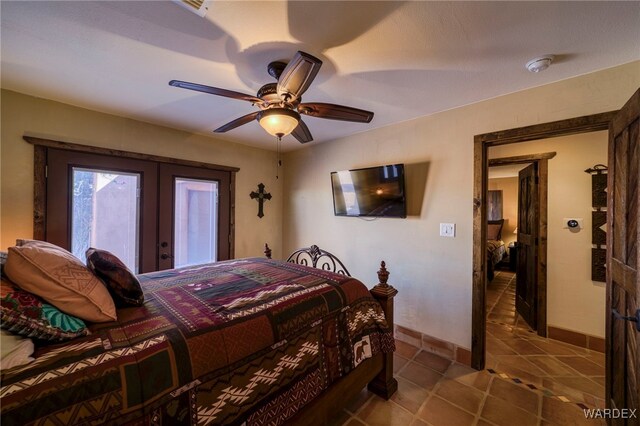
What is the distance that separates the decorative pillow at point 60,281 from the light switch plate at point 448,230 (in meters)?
2.51

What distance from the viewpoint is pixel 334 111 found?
1.67 meters

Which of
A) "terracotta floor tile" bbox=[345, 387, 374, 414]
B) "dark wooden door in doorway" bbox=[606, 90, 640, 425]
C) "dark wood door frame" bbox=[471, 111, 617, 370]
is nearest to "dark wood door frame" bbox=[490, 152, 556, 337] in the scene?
"dark wood door frame" bbox=[471, 111, 617, 370]

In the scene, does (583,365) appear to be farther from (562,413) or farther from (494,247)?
(494,247)

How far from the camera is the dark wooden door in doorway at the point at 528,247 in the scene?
9.21ft

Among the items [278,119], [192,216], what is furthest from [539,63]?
[192,216]

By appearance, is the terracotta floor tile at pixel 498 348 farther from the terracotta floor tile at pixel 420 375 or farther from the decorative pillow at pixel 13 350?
the decorative pillow at pixel 13 350

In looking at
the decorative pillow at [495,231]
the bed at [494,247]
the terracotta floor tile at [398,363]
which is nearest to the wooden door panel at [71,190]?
the terracotta floor tile at [398,363]

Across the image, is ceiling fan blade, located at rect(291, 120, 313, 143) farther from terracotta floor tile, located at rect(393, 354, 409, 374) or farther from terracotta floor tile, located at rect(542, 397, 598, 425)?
terracotta floor tile, located at rect(542, 397, 598, 425)

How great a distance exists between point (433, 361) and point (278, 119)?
251 cm

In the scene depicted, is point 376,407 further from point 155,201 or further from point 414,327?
point 155,201

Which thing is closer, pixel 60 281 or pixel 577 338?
pixel 60 281

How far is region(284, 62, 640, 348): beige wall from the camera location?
1.79m

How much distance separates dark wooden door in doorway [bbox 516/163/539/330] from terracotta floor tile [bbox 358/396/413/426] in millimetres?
2173

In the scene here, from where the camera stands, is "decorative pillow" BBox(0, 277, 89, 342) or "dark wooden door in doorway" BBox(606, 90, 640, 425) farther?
"dark wooden door in doorway" BBox(606, 90, 640, 425)
